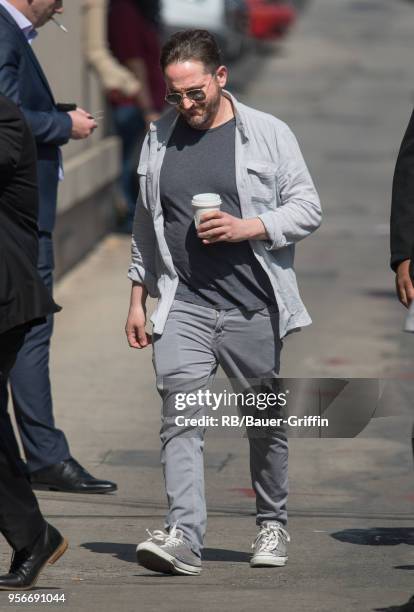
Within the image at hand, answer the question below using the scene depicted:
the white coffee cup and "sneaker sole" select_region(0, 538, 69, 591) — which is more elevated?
the white coffee cup

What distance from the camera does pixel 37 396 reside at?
271 inches

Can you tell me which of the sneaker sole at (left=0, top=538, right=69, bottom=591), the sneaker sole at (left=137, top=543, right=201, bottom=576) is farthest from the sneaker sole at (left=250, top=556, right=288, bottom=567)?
the sneaker sole at (left=0, top=538, right=69, bottom=591)

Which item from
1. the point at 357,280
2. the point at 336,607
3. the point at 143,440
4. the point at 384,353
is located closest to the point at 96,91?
the point at 357,280

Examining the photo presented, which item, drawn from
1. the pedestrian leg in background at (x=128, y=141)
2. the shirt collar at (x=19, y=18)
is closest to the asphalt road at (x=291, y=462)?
the pedestrian leg in background at (x=128, y=141)

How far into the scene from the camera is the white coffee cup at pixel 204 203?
5203mm

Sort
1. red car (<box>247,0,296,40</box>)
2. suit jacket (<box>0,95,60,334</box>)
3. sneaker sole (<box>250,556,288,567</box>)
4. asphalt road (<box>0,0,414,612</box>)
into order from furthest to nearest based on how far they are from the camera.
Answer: red car (<box>247,0,296,40</box>), sneaker sole (<box>250,556,288,567</box>), asphalt road (<box>0,0,414,612</box>), suit jacket (<box>0,95,60,334</box>)

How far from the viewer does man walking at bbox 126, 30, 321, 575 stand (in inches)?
213

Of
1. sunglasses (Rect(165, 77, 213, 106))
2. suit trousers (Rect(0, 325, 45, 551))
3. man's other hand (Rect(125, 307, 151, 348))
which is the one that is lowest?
suit trousers (Rect(0, 325, 45, 551))

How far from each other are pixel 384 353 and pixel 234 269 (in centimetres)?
462

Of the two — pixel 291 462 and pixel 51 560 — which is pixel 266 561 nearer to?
pixel 51 560

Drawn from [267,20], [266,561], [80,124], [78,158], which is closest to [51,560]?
[266,561]

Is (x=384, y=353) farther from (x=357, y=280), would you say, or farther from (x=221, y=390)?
(x=221, y=390)

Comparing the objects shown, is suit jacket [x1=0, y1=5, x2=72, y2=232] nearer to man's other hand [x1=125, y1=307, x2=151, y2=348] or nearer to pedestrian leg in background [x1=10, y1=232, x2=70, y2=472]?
pedestrian leg in background [x1=10, y1=232, x2=70, y2=472]

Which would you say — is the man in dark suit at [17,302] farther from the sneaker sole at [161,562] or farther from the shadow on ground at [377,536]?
the shadow on ground at [377,536]
